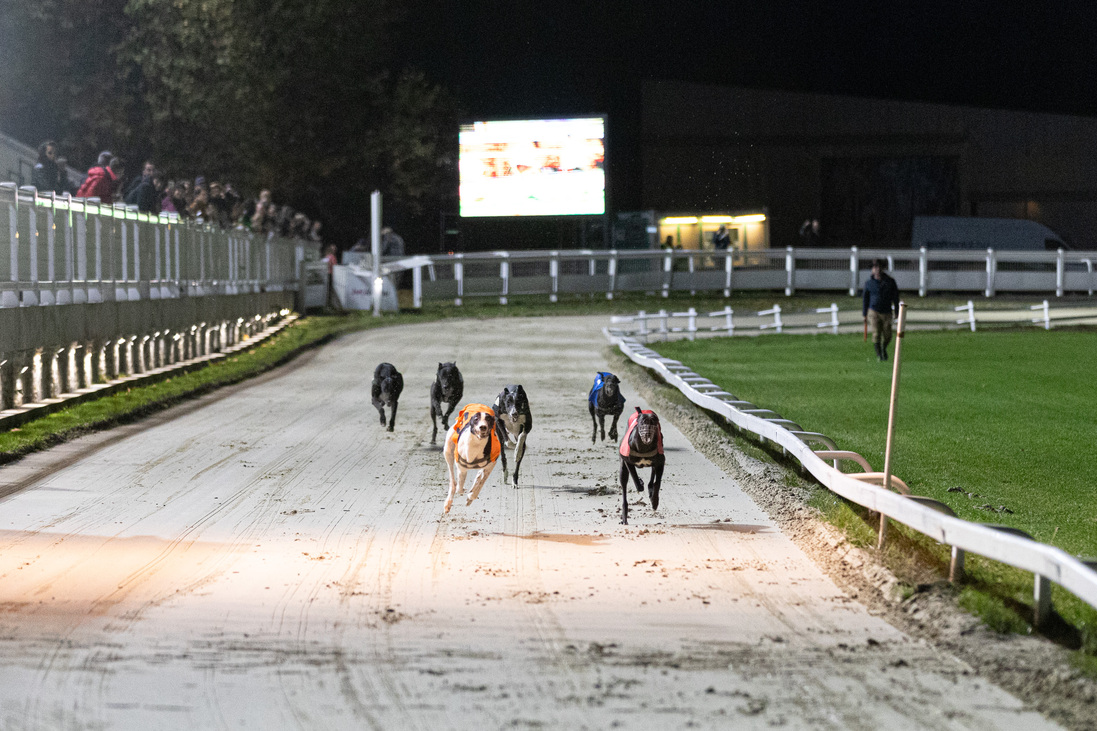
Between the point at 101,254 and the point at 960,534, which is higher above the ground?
the point at 101,254

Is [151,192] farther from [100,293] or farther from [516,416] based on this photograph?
[516,416]

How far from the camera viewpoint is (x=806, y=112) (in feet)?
175

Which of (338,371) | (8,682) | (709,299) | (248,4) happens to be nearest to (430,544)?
(8,682)

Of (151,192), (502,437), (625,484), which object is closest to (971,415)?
(502,437)

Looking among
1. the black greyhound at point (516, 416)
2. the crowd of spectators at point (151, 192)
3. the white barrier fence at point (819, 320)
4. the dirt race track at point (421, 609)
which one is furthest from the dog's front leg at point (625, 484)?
the white barrier fence at point (819, 320)

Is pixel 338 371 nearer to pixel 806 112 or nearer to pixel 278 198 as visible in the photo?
pixel 278 198

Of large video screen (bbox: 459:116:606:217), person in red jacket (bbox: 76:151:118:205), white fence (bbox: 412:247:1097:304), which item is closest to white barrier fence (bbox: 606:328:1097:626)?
person in red jacket (bbox: 76:151:118:205)

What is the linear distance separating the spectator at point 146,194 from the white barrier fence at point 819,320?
1052 centimetres

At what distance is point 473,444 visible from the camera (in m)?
8.19

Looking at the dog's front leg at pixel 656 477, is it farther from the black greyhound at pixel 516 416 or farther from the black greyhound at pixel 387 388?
the black greyhound at pixel 387 388

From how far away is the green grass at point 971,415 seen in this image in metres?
8.00

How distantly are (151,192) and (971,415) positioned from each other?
1238cm

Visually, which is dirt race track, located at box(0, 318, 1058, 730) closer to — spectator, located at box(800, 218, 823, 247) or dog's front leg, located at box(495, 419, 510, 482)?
dog's front leg, located at box(495, 419, 510, 482)

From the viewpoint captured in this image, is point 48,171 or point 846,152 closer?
point 48,171
